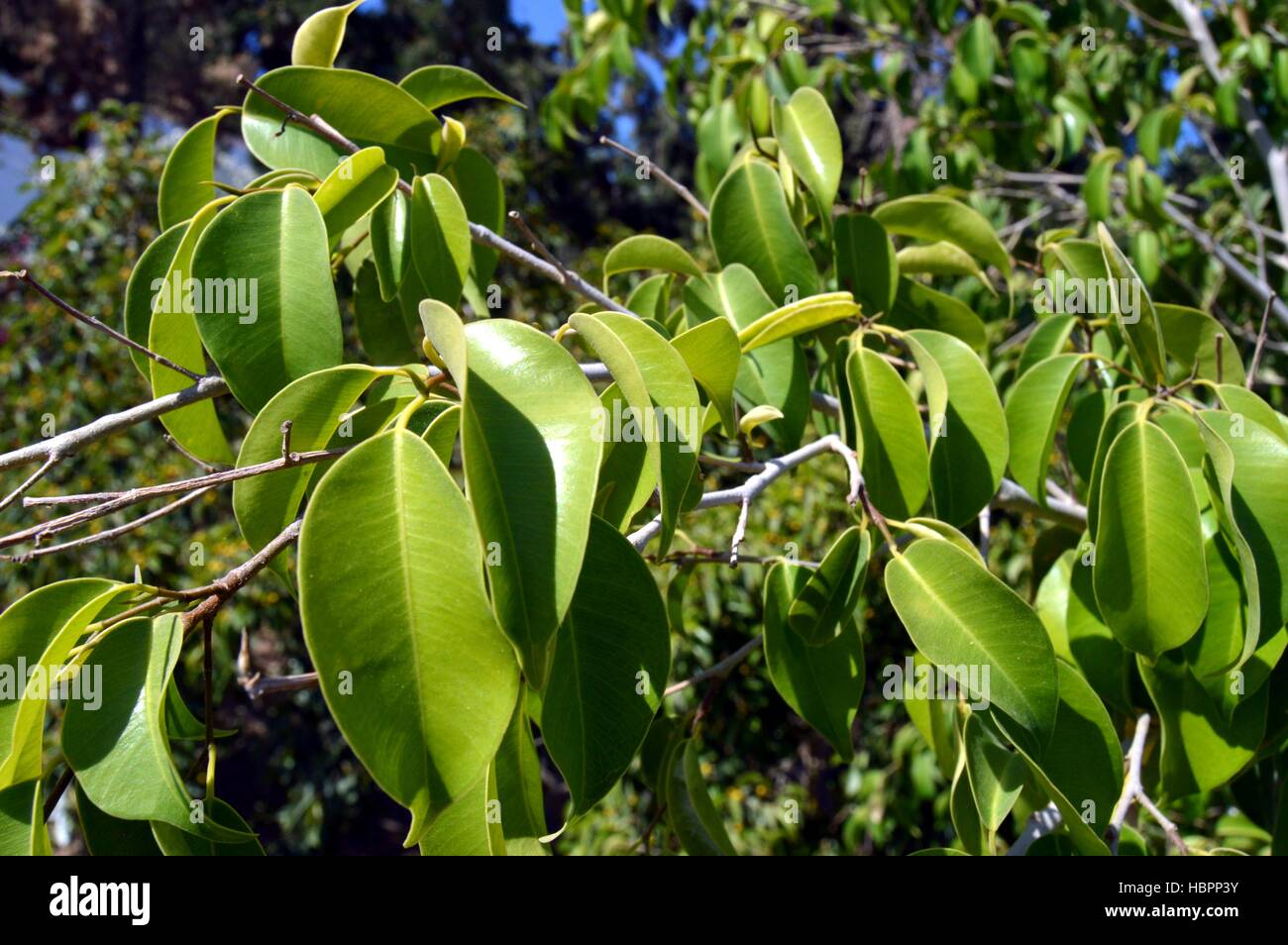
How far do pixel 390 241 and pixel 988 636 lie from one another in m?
0.68

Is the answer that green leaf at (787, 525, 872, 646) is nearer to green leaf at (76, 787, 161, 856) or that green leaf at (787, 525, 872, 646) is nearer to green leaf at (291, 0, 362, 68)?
green leaf at (76, 787, 161, 856)

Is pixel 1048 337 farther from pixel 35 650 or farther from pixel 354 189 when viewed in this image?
pixel 35 650

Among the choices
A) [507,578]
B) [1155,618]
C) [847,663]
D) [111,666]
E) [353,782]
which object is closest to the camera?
[507,578]

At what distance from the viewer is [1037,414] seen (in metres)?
1.13

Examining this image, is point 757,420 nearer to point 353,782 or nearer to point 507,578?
point 507,578

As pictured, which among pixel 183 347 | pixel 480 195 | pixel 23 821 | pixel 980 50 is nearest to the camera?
pixel 23 821

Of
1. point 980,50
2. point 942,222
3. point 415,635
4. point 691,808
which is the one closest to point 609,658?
point 415,635

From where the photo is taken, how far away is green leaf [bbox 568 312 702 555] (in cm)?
66

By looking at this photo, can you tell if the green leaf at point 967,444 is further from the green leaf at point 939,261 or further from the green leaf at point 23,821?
the green leaf at point 23,821

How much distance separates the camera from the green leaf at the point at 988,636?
2.59 ft

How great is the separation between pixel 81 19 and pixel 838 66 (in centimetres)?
1453

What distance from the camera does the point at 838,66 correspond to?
3031mm

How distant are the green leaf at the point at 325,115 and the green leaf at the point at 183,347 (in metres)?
0.13
